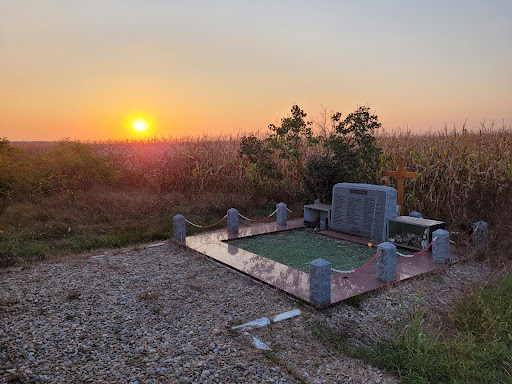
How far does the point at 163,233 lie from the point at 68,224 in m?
2.66

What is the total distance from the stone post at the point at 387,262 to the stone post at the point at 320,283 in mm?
1219

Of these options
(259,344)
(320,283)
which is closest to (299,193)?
(320,283)

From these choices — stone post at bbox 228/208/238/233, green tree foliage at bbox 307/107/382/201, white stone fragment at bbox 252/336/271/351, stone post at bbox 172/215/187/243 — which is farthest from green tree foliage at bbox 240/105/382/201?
white stone fragment at bbox 252/336/271/351

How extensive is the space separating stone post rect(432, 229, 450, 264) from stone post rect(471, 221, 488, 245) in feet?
3.75

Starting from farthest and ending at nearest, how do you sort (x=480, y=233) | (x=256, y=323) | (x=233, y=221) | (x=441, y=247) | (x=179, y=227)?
(x=233, y=221) < (x=179, y=227) < (x=480, y=233) < (x=441, y=247) < (x=256, y=323)

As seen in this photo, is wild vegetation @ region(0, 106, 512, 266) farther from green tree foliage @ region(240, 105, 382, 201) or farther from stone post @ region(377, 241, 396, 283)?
stone post @ region(377, 241, 396, 283)

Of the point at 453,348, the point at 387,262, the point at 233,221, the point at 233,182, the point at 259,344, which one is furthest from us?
the point at 233,182

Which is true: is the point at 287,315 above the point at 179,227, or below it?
below

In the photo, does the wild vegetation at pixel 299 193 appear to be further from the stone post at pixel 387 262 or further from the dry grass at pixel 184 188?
the stone post at pixel 387 262

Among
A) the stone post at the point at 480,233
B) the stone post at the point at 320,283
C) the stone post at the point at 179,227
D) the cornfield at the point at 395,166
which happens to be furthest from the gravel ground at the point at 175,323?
the cornfield at the point at 395,166

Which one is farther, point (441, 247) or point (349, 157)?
point (349, 157)

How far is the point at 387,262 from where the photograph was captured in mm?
5691

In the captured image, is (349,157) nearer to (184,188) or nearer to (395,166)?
(395,166)

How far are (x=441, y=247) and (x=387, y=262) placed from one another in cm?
161
